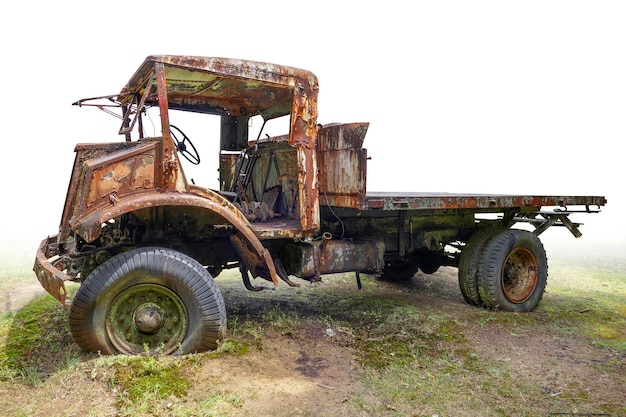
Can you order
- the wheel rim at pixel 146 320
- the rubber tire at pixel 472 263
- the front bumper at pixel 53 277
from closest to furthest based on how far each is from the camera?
1. the front bumper at pixel 53 277
2. the wheel rim at pixel 146 320
3. the rubber tire at pixel 472 263

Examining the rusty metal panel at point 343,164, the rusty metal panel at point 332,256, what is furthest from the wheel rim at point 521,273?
the rusty metal panel at point 343,164

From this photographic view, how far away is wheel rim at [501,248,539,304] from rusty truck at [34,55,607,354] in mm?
18

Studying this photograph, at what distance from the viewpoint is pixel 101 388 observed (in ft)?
10.4

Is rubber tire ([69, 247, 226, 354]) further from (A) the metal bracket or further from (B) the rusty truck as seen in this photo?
(A) the metal bracket

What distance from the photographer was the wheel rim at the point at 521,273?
6053 millimetres

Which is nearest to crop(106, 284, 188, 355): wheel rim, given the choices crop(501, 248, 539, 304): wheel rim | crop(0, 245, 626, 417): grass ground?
crop(0, 245, 626, 417): grass ground

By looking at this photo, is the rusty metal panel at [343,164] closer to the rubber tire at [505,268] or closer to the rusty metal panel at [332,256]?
the rusty metal panel at [332,256]

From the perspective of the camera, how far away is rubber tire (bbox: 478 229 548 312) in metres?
5.68

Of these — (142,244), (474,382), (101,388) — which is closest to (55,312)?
(142,244)

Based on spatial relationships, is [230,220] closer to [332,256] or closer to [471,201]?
[332,256]

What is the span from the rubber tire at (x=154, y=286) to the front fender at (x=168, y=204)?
1.15ft

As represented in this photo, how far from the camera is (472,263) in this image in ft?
19.3

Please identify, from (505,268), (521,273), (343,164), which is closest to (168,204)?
(343,164)

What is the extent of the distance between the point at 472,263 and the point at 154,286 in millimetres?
3961
